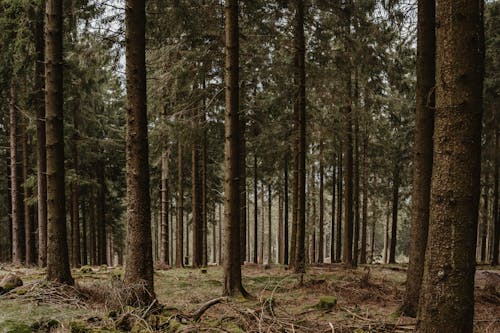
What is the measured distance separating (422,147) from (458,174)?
10.2ft

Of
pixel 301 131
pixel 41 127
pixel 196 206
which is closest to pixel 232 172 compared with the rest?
pixel 301 131

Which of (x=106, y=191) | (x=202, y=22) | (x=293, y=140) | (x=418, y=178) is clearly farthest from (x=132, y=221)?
(x=106, y=191)

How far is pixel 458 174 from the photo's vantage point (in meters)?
3.38

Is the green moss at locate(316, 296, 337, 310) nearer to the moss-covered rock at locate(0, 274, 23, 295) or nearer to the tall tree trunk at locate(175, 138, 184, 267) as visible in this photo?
the moss-covered rock at locate(0, 274, 23, 295)

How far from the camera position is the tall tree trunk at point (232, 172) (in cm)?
791

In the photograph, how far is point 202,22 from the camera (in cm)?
966

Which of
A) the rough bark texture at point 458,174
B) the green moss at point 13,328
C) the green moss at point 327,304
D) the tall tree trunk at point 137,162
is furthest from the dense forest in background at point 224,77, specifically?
the rough bark texture at point 458,174

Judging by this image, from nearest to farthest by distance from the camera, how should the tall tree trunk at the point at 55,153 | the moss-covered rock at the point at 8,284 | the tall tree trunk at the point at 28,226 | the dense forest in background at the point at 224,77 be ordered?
the moss-covered rock at the point at 8,284
the tall tree trunk at the point at 55,153
the dense forest in background at the point at 224,77
the tall tree trunk at the point at 28,226

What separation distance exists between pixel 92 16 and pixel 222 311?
26.1ft

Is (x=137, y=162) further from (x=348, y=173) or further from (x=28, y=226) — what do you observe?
(x=28, y=226)

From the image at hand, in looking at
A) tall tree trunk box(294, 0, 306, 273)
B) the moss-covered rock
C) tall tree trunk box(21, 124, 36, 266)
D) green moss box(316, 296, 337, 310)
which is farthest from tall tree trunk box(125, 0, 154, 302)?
tall tree trunk box(21, 124, 36, 266)

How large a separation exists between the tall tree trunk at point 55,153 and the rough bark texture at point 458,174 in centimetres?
681

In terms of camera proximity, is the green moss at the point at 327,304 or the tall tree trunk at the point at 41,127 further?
the tall tree trunk at the point at 41,127

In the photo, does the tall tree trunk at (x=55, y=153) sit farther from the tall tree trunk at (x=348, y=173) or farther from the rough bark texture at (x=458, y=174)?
the tall tree trunk at (x=348, y=173)
